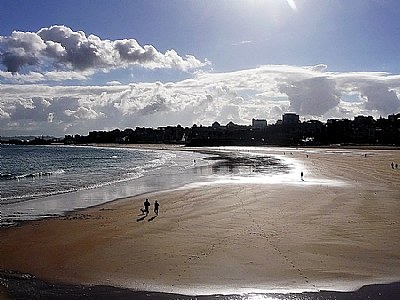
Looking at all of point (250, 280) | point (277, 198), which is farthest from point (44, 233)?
point (277, 198)

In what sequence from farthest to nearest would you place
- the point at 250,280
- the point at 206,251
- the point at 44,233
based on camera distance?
the point at 44,233 < the point at 206,251 < the point at 250,280

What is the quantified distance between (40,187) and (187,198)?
13108 mm

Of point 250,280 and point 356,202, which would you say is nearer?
point 250,280

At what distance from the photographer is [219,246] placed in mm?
14453

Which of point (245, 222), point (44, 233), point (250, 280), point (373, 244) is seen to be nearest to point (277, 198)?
point (245, 222)

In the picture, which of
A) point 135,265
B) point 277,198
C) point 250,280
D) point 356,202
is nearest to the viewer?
point 250,280

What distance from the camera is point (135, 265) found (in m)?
12.5

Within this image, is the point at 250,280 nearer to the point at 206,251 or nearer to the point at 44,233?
the point at 206,251

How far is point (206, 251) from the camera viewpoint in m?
13.9

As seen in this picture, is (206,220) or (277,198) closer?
(206,220)

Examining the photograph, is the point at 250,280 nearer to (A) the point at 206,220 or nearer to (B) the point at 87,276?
(B) the point at 87,276

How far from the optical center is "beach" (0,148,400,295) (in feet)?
37.0

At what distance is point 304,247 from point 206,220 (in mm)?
5449

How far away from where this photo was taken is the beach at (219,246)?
444 inches
